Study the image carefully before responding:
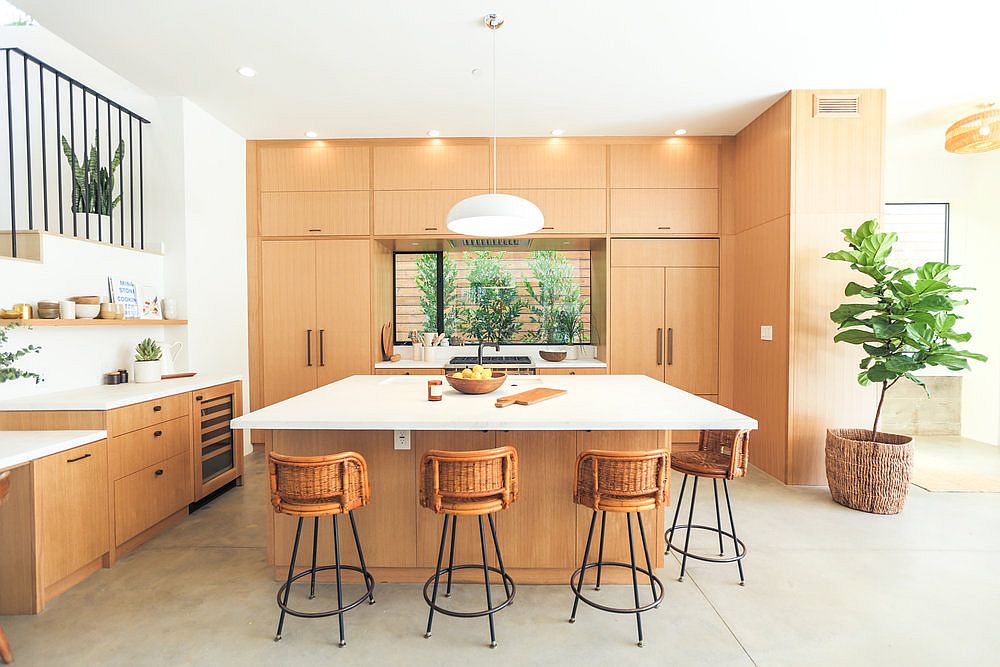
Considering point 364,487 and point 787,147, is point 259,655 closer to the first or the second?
point 364,487

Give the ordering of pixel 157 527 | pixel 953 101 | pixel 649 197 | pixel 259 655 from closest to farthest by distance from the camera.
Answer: pixel 259 655, pixel 157 527, pixel 953 101, pixel 649 197

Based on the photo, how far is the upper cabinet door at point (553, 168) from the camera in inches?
196

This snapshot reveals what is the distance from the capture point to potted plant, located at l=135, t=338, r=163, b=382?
3.50m

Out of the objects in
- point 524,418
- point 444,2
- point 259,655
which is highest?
point 444,2

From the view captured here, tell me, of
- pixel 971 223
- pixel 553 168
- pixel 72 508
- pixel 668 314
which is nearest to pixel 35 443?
pixel 72 508

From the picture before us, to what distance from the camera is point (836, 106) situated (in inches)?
157

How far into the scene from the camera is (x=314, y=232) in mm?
5023

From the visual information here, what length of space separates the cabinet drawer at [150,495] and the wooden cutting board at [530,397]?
7.01 feet

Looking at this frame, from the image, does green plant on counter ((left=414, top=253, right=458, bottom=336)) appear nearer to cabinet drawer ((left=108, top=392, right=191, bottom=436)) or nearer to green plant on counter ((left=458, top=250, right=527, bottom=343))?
green plant on counter ((left=458, top=250, right=527, bottom=343))

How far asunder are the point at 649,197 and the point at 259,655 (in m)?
4.55

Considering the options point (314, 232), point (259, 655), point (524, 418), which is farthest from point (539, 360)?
point (259, 655)

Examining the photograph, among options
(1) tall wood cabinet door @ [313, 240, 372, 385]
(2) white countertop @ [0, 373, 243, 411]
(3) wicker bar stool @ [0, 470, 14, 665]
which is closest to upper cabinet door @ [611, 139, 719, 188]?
(1) tall wood cabinet door @ [313, 240, 372, 385]

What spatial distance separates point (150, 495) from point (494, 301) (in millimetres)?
3547

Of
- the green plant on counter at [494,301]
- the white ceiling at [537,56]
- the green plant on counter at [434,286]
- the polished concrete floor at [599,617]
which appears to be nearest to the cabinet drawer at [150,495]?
the polished concrete floor at [599,617]
